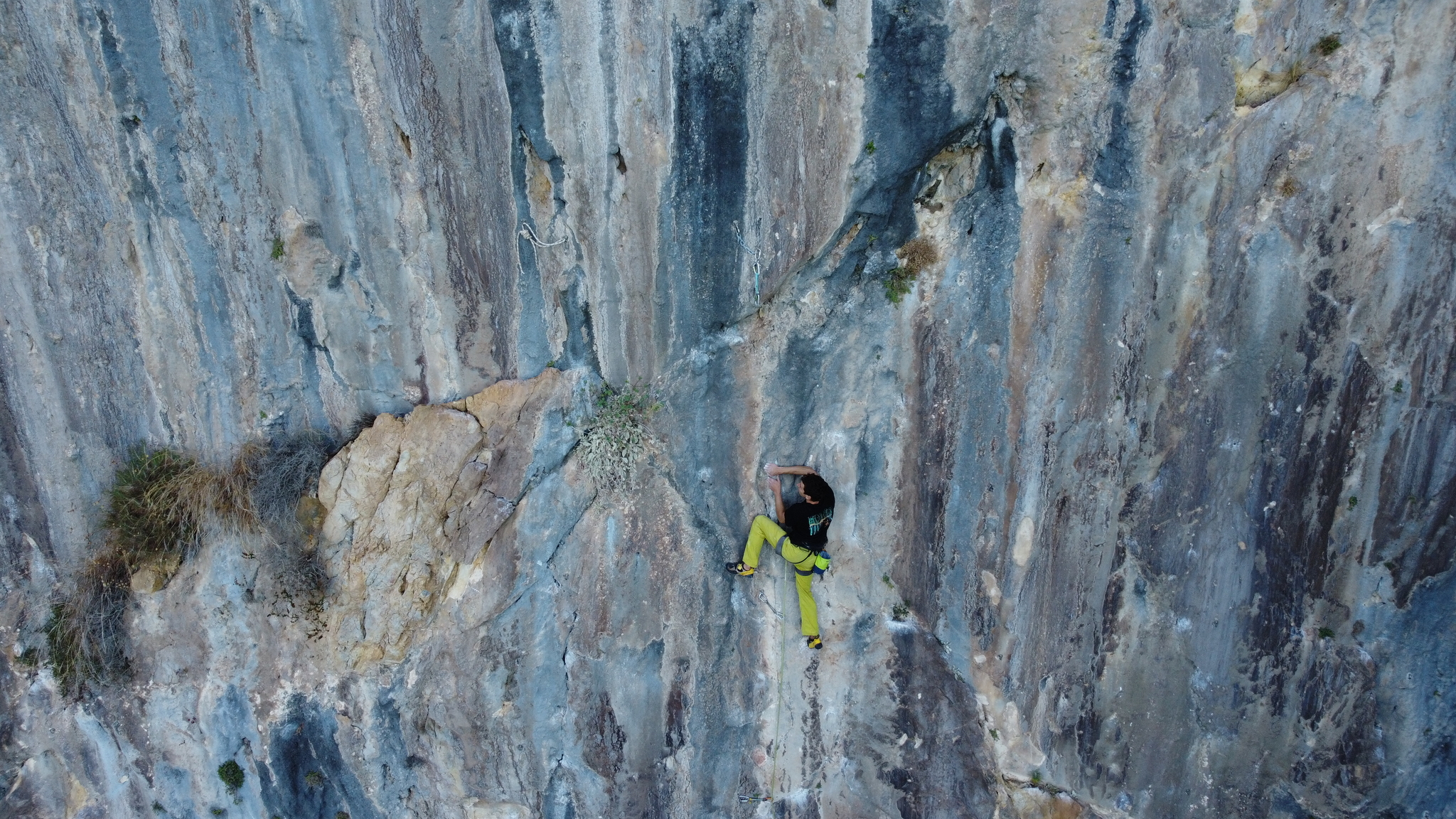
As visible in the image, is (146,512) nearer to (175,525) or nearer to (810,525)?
(175,525)

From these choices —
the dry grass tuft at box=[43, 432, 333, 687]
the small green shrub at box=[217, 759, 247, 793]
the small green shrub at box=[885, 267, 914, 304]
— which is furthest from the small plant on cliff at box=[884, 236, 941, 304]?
the small green shrub at box=[217, 759, 247, 793]

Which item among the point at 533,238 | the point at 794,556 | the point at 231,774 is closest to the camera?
the point at 533,238

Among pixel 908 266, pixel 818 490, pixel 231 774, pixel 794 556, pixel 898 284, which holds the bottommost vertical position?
pixel 231 774

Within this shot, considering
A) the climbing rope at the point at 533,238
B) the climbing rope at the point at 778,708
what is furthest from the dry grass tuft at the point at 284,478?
the climbing rope at the point at 778,708

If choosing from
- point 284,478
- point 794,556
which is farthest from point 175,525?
point 794,556

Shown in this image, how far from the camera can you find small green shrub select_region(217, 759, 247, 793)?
5.20 meters

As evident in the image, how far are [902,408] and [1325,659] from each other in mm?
2906

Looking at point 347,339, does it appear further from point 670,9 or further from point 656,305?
point 670,9

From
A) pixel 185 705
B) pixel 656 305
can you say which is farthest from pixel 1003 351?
pixel 185 705

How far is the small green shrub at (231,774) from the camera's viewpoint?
5.20 m

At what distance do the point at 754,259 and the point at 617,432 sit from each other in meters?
1.47

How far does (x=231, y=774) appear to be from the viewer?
5207 mm

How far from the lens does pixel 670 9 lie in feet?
14.0

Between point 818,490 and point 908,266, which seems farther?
point 818,490
